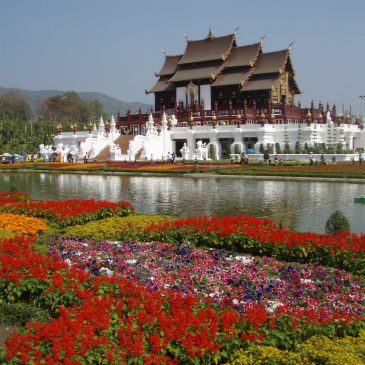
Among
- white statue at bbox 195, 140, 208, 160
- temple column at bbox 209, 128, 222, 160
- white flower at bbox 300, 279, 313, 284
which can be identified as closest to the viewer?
white flower at bbox 300, 279, 313, 284

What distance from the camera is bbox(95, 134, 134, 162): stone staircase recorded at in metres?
53.7

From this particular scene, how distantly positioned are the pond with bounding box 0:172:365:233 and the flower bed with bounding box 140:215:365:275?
3.39m

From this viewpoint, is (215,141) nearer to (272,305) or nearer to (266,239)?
(266,239)

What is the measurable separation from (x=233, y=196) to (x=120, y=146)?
33545mm

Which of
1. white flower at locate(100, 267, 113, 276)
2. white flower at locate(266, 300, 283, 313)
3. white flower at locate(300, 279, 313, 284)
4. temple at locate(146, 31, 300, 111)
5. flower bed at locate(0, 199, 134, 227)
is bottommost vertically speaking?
white flower at locate(266, 300, 283, 313)

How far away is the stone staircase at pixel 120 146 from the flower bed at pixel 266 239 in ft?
135

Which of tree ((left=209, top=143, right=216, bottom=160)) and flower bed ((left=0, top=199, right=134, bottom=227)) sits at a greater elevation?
tree ((left=209, top=143, right=216, bottom=160))

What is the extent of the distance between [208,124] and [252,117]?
5.10 metres

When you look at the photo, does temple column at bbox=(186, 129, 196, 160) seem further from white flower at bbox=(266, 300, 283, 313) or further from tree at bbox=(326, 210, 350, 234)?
white flower at bbox=(266, 300, 283, 313)

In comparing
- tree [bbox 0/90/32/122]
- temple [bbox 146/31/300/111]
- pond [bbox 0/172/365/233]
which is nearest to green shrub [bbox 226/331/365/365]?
pond [bbox 0/172/365/233]

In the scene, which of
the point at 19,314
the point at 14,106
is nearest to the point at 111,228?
the point at 19,314

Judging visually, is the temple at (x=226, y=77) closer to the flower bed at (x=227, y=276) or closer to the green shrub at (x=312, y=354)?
the flower bed at (x=227, y=276)

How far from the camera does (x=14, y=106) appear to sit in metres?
126

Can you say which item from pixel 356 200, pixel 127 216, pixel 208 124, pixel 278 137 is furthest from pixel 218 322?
pixel 208 124
